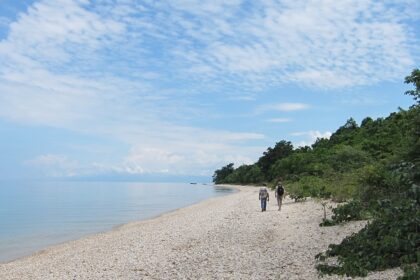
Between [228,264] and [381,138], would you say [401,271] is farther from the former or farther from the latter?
[381,138]

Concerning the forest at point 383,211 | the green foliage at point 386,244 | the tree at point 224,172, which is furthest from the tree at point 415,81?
the tree at point 224,172

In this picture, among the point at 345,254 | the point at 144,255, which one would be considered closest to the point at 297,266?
the point at 345,254

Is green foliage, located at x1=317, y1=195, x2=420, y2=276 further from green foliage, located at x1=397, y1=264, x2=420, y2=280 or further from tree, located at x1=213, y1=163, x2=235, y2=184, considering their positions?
tree, located at x1=213, y1=163, x2=235, y2=184

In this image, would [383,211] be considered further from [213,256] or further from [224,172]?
[224,172]

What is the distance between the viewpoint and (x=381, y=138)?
58.5 m

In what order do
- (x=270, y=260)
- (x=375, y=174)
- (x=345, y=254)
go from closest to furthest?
(x=345, y=254) < (x=270, y=260) < (x=375, y=174)

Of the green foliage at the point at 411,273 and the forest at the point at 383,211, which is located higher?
the forest at the point at 383,211

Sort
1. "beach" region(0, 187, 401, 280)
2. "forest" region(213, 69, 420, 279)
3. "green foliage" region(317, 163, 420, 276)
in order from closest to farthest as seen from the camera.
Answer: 1. "forest" region(213, 69, 420, 279)
2. "green foliage" region(317, 163, 420, 276)
3. "beach" region(0, 187, 401, 280)

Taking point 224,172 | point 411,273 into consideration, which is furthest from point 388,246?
point 224,172

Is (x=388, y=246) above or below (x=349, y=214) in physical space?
below

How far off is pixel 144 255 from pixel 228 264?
488 centimetres

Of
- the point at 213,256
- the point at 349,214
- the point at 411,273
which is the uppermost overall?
the point at 349,214

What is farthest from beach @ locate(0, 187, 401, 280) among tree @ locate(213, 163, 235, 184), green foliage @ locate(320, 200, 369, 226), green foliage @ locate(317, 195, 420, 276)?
tree @ locate(213, 163, 235, 184)

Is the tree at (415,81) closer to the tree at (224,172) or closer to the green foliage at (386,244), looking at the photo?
the green foliage at (386,244)
